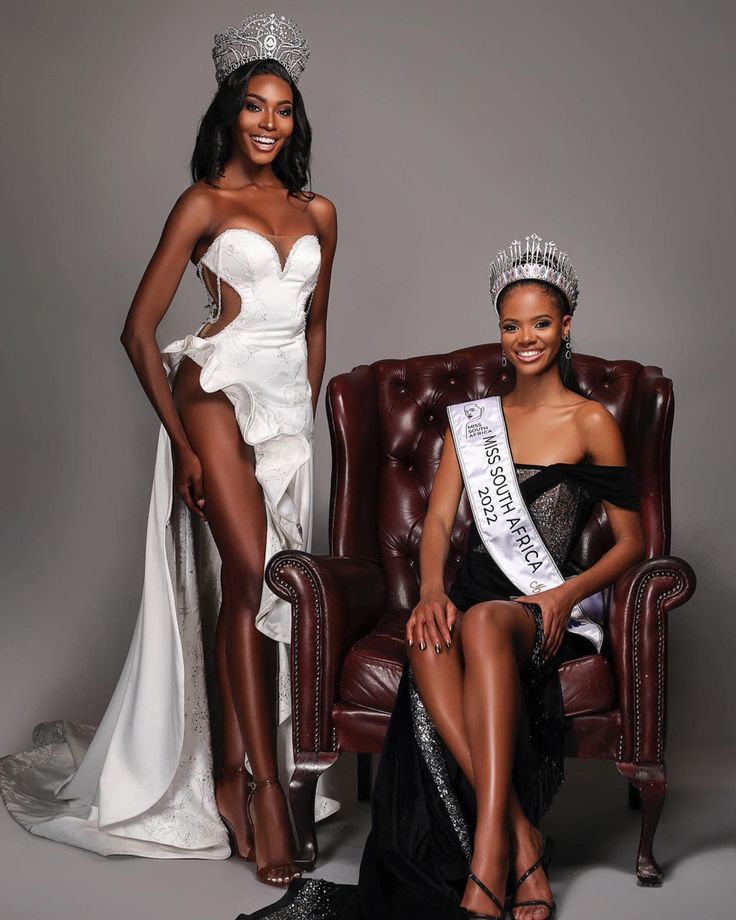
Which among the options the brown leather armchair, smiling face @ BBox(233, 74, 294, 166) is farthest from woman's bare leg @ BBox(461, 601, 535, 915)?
smiling face @ BBox(233, 74, 294, 166)

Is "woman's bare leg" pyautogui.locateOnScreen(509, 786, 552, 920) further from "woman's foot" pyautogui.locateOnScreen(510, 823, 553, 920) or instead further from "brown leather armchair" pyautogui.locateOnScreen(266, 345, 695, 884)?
"brown leather armchair" pyautogui.locateOnScreen(266, 345, 695, 884)

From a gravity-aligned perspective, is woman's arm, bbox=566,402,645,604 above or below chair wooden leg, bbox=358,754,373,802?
above

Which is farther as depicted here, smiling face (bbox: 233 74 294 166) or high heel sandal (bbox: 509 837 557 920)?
smiling face (bbox: 233 74 294 166)

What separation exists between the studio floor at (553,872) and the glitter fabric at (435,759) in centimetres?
26

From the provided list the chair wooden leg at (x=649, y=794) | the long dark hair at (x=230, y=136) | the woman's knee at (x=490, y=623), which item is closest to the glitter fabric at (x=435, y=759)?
the woman's knee at (x=490, y=623)

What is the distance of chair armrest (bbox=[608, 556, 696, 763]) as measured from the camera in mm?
2674

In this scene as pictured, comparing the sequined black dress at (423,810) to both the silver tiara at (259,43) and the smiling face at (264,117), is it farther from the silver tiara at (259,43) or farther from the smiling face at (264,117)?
the silver tiara at (259,43)

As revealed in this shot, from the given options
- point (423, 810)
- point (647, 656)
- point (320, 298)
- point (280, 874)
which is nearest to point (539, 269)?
point (320, 298)

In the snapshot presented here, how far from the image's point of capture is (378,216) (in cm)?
411

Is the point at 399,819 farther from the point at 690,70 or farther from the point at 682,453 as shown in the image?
the point at 690,70

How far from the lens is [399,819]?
8.59 ft

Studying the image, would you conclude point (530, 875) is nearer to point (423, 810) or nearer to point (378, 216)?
point (423, 810)

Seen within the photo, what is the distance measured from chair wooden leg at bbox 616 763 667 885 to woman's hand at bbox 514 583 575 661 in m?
0.28

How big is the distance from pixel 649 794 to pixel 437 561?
2.20ft
